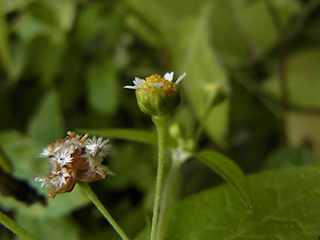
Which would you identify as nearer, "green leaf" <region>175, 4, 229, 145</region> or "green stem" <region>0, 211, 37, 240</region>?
"green stem" <region>0, 211, 37, 240</region>

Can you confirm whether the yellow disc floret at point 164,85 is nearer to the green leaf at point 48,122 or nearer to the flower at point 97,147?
the flower at point 97,147

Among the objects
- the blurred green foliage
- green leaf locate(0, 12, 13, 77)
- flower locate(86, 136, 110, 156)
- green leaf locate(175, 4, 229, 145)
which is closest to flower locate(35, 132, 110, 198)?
flower locate(86, 136, 110, 156)

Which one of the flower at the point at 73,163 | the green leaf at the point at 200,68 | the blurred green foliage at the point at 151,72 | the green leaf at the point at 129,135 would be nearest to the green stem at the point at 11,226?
the flower at the point at 73,163

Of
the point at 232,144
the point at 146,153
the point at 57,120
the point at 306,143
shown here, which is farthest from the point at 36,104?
the point at 306,143

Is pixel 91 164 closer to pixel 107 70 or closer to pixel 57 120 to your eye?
pixel 57 120

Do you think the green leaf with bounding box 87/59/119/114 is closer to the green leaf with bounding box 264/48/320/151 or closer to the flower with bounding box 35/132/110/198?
the green leaf with bounding box 264/48/320/151
